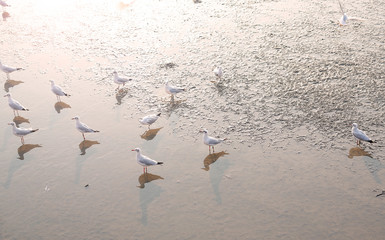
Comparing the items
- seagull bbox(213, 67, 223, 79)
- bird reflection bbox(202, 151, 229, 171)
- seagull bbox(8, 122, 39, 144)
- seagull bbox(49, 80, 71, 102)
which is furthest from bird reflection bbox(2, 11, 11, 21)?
bird reflection bbox(202, 151, 229, 171)

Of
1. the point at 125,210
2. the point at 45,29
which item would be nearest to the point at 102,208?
the point at 125,210

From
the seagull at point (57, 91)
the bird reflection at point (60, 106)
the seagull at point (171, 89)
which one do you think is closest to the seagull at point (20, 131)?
the bird reflection at point (60, 106)

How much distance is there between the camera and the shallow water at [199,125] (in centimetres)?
761

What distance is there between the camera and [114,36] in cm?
1530

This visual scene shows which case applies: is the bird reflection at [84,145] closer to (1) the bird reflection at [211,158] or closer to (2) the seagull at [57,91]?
(2) the seagull at [57,91]

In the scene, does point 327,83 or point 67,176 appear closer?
point 67,176

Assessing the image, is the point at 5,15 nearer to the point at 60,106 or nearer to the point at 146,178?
the point at 60,106

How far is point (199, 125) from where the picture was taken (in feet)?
33.8

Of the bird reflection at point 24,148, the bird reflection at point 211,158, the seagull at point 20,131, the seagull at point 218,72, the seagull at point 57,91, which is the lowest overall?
the bird reflection at point 211,158

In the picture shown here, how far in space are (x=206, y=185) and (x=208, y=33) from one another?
8.56 m

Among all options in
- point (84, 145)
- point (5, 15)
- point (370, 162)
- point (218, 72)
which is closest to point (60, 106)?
point (84, 145)

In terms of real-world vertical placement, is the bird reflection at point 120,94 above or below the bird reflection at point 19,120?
above

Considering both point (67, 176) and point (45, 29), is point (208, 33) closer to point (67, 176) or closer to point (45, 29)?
point (45, 29)

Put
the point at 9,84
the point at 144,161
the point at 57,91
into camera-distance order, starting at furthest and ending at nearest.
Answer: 1. the point at 9,84
2. the point at 57,91
3. the point at 144,161
